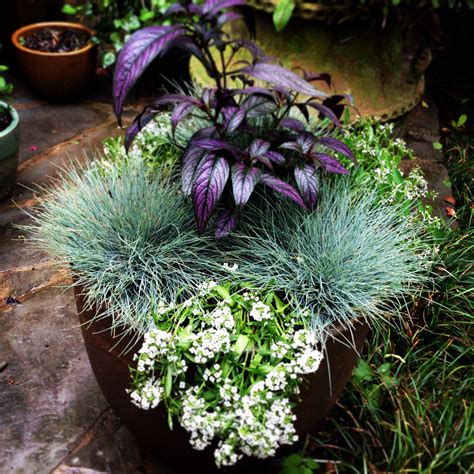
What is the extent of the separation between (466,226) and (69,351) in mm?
1686

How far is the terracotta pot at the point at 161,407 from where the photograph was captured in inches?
59.7

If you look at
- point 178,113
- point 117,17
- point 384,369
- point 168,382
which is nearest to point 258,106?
point 178,113

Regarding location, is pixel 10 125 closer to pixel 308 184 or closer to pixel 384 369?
pixel 308 184

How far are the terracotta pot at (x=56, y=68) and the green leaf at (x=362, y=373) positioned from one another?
242cm

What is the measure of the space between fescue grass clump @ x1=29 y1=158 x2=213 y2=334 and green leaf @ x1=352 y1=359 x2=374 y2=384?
0.62 metres

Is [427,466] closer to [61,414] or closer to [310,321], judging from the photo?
[310,321]

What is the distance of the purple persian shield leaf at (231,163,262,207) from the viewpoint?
154cm

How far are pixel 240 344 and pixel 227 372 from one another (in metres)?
0.07

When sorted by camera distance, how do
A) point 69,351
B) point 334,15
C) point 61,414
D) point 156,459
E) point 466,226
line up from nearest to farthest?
point 156,459, point 61,414, point 69,351, point 466,226, point 334,15

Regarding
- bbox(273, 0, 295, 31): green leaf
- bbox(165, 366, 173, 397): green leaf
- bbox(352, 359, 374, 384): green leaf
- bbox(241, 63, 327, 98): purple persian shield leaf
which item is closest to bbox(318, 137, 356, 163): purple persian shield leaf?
bbox(241, 63, 327, 98): purple persian shield leaf

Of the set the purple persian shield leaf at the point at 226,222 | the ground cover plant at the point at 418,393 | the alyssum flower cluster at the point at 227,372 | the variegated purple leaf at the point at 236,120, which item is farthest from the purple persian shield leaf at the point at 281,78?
the ground cover plant at the point at 418,393

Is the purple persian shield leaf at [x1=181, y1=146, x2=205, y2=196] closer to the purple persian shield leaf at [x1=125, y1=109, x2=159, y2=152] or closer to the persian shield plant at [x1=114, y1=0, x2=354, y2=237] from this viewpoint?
the persian shield plant at [x1=114, y1=0, x2=354, y2=237]

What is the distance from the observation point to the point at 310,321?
5.07 ft

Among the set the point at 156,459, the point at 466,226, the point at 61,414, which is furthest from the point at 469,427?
the point at 61,414
